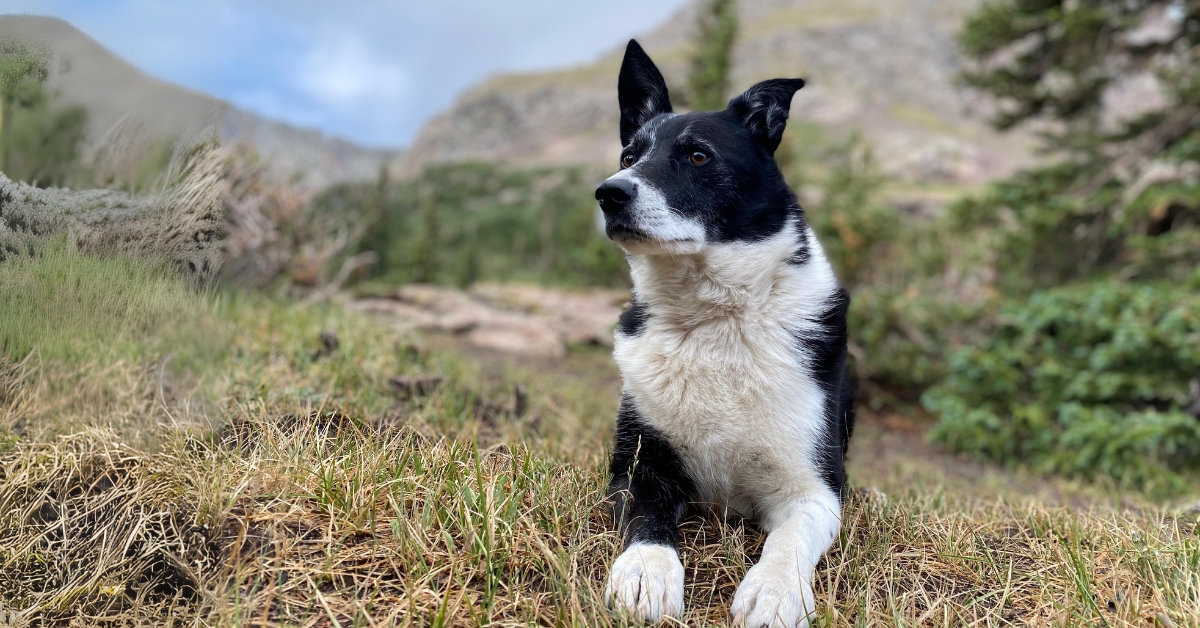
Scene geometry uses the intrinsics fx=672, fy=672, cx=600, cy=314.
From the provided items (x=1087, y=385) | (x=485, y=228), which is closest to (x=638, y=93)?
(x=1087, y=385)

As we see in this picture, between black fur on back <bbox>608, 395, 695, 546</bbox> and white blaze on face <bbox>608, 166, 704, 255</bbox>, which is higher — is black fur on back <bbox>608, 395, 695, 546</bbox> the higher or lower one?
the lower one

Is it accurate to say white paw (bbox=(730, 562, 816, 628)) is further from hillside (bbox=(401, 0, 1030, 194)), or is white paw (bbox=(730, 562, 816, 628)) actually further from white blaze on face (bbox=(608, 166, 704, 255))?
hillside (bbox=(401, 0, 1030, 194))

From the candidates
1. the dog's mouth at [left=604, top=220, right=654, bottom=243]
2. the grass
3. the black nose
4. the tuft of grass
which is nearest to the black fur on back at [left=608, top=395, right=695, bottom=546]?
the grass

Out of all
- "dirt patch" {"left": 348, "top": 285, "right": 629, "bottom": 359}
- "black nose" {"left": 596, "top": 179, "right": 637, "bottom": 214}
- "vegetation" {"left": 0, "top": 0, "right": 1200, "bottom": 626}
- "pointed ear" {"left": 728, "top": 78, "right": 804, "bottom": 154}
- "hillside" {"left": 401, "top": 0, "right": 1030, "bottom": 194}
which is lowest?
"dirt patch" {"left": 348, "top": 285, "right": 629, "bottom": 359}

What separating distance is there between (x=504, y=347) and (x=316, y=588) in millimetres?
8301

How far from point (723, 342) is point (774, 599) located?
87 cm

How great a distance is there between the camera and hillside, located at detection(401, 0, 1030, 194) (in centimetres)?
9688

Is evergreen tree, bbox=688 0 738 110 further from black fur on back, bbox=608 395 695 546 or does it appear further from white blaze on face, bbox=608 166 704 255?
black fur on back, bbox=608 395 695 546

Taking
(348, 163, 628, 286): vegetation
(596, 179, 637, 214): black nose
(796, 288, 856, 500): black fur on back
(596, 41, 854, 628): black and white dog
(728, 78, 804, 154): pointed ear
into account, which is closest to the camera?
(596, 179, 637, 214): black nose

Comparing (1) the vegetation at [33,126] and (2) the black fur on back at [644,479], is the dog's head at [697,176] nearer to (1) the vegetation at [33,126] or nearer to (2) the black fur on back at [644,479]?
(2) the black fur on back at [644,479]

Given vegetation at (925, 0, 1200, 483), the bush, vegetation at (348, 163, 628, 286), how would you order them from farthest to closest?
vegetation at (348, 163, 628, 286) → vegetation at (925, 0, 1200, 483) → the bush

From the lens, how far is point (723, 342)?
2418 millimetres

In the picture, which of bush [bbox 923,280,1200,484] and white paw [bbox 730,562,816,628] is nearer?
white paw [bbox 730,562,816,628]

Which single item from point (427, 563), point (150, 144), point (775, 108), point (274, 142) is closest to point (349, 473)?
point (427, 563)
